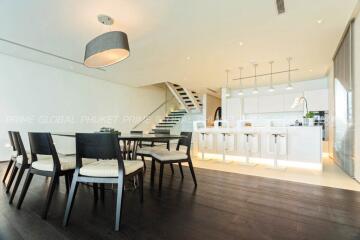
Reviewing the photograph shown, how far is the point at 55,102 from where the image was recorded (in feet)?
17.8

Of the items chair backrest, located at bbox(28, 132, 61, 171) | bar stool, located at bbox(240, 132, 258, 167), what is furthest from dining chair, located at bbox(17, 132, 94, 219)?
bar stool, located at bbox(240, 132, 258, 167)

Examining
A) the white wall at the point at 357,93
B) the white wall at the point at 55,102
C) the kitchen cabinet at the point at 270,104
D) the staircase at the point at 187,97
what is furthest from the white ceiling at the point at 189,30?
the staircase at the point at 187,97

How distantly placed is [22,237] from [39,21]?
3358 millimetres

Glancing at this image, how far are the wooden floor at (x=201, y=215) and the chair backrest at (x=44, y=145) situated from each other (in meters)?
0.53

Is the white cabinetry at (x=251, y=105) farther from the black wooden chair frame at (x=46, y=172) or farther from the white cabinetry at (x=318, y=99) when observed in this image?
the black wooden chair frame at (x=46, y=172)

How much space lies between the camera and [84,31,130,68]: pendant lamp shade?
2293mm

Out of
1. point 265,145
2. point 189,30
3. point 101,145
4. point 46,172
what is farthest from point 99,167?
point 265,145

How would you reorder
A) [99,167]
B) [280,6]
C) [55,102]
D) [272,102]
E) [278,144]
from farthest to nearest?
[272,102] < [55,102] < [278,144] < [280,6] < [99,167]

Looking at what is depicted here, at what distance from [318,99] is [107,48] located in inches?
266

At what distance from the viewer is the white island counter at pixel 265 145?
418 centimetres

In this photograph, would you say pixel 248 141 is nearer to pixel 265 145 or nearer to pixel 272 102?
pixel 265 145

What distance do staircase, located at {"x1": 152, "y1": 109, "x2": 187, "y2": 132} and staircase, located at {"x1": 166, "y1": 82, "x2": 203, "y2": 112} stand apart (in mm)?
535

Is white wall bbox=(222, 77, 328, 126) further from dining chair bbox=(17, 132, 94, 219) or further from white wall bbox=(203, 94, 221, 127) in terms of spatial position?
dining chair bbox=(17, 132, 94, 219)

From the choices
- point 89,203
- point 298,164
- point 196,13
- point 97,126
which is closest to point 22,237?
point 89,203
